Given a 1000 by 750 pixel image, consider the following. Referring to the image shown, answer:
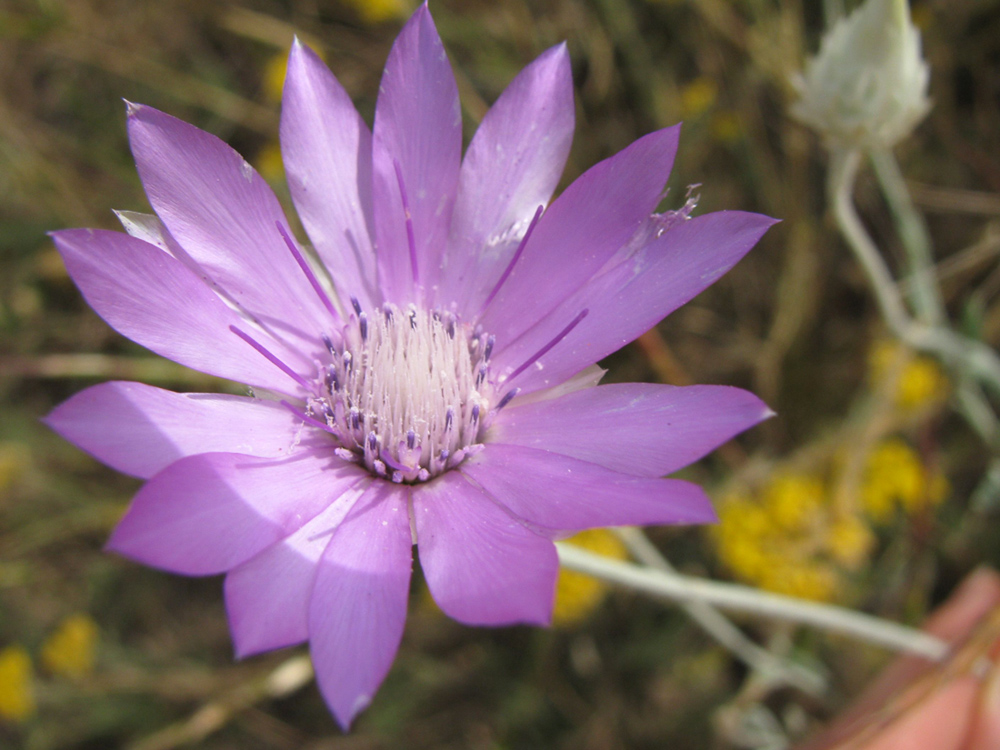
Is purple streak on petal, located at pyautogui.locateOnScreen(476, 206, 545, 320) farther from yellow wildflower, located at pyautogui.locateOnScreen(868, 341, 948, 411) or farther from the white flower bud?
yellow wildflower, located at pyautogui.locateOnScreen(868, 341, 948, 411)

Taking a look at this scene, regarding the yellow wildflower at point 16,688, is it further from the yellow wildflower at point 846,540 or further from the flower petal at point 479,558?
the yellow wildflower at point 846,540

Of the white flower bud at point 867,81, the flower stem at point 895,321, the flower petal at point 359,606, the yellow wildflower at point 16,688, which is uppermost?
the white flower bud at point 867,81

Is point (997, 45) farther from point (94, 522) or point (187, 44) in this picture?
point (94, 522)

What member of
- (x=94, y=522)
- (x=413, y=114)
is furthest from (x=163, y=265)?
(x=94, y=522)

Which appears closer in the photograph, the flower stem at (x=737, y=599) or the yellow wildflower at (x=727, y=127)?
the flower stem at (x=737, y=599)

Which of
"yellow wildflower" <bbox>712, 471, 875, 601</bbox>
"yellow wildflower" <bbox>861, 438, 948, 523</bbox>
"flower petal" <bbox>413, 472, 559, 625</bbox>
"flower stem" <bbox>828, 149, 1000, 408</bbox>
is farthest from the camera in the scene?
"yellow wildflower" <bbox>861, 438, 948, 523</bbox>

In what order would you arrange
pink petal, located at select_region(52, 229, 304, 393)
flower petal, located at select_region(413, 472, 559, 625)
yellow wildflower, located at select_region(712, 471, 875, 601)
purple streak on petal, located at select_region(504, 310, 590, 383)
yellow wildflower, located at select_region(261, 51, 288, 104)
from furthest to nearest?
yellow wildflower, located at select_region(261, 51, 288, 104) < yellow wildflower, located at select_region(712, 471, 875, 601) < purple streak on petal, located at select_region(504, 310, 590, 383) < pink petal, located at select_region(52, 229, 304, 393) < flower petal, located at select_region(413, 472, 559, 625)

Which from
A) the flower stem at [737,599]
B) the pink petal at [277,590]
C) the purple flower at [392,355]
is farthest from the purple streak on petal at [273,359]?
the flower stem at [737,599]

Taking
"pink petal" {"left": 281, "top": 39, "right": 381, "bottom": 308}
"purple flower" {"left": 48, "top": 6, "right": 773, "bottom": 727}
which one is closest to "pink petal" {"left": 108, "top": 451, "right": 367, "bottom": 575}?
"purple flower" {"left": 48, "top": 6, "right": 773, "bottom": 727}
